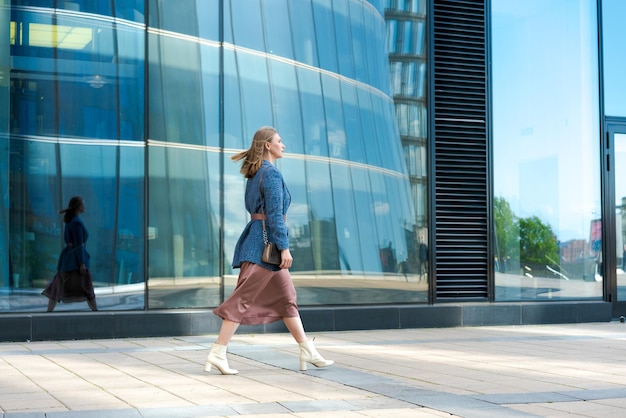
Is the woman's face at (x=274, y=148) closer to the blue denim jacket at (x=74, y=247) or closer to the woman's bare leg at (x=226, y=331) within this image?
the woman's bare leg at (x=226, y=331)

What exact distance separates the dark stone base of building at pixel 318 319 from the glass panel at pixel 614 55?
2890mm

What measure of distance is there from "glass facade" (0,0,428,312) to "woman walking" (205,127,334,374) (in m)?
Answer: 3.36

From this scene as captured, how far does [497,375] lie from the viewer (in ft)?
23.4

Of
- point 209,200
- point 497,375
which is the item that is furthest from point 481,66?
point 497,375

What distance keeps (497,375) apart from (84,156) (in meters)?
5.25

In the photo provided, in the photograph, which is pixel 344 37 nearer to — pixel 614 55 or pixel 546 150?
pixel 546 150

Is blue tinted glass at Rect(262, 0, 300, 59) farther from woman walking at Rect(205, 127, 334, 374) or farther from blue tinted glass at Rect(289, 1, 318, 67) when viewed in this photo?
woman walking at Rect(205, 127, 334, 374)

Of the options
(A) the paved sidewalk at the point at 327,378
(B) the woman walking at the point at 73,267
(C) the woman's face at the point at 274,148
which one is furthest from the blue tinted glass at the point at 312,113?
(C) the woman's face at the point at 274,148

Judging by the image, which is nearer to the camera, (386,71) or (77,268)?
(77,268)

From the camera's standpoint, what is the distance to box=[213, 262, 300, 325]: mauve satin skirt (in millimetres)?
7105

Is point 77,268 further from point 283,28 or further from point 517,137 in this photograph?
point 517,137

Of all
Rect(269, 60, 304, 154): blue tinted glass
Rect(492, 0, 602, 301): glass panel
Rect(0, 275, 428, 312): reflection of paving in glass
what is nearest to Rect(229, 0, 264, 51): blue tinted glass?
Rect(269, 60, 304, 154): blue tinted glass

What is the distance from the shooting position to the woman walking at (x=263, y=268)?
23.4 feet

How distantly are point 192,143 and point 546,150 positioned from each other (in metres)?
5.12
